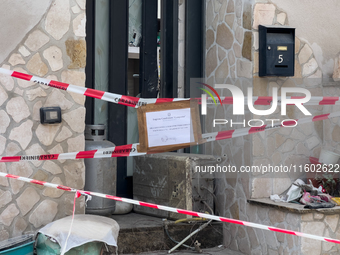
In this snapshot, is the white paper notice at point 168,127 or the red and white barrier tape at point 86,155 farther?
the white paper notice at point 168,127

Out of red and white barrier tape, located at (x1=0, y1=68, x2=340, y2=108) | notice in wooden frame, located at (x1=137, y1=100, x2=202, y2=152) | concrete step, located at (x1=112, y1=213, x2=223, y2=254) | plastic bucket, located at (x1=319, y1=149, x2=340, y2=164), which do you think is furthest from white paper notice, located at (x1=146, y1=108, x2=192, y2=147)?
plastic bucket, located at (x1=319, y1=149, x2=340, y2=164)

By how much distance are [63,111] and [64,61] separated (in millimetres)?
516

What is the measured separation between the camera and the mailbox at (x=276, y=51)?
222 inches

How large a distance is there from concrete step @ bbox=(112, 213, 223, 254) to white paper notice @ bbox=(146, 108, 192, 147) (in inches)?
44.0

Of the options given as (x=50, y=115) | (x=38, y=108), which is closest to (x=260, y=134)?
(x=50, y=115)

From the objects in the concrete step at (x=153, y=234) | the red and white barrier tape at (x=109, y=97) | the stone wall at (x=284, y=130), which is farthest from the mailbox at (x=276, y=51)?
the concrete step at (x=153, y=234)

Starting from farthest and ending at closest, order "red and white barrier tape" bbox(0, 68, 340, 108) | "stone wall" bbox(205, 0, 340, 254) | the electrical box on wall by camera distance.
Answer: "stone wall" bbox(205, 0, 340, 254)
the electrical box on wall
"red and white barrier tape" bbox(0, 68, 340, 108)

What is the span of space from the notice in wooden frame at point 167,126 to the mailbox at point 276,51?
3.42 ft

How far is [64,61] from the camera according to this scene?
5035mm

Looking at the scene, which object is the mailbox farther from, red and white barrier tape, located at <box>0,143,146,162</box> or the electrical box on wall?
the electrical box on wall

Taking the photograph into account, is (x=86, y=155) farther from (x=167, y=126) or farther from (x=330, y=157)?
(x=330, y=157)

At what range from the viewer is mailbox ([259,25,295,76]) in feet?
18.5

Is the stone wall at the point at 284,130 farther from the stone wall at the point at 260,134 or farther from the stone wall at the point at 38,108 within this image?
the stone wall at the point at 38,108

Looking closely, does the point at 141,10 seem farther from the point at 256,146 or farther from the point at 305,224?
the point at 305,224
